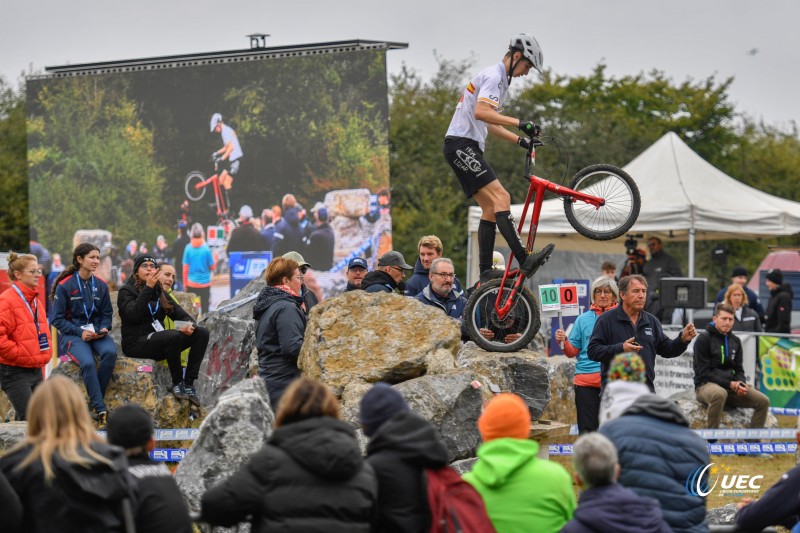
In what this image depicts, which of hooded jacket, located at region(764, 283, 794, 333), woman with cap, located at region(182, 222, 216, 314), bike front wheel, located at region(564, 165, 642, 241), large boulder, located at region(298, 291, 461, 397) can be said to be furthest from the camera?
woman with cap, located at region(182, 222, 216, 314)

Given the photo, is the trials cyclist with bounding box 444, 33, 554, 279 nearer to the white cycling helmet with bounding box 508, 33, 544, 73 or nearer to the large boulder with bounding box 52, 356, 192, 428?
the white cycling helmet with bounding box 508, 33, 544, 73

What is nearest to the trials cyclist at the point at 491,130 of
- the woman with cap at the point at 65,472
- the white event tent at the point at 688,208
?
the woman with cap at the point at 65,472

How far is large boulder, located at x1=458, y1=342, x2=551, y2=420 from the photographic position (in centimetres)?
945

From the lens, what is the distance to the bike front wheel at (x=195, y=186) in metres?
21.0

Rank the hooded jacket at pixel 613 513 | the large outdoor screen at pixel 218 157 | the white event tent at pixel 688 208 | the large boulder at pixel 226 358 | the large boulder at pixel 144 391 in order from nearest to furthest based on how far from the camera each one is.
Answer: the hooded jacket at pixel 613 513
the large boulder at pixel 144 391
the large boulder at pixel 226 358
the white event tent at pixel 688 208
the large outdoor screen at pixel 218 157

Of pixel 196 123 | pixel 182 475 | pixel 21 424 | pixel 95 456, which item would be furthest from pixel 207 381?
pixel 196 123

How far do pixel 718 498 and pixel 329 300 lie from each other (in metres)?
3.71

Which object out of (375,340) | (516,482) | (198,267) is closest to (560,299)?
(375,340)

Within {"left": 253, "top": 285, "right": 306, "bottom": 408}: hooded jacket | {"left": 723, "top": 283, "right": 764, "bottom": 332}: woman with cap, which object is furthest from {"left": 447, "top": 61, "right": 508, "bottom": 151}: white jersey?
{"left": 723, "top": 283, "right": 764, "bottom": 332}: woman with cap

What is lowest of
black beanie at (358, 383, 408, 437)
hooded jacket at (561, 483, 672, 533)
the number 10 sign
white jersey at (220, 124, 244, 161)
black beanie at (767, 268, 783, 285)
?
hooded jacket at (561, 483, 672, 533)

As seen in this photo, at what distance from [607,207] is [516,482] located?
16.0 ft

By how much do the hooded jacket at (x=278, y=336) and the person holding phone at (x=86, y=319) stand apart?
8.17ft

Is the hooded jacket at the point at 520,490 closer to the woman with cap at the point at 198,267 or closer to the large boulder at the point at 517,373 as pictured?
the large boulder at the point at 517,373

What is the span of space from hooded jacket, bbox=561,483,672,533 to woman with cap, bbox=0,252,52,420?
6.05m
